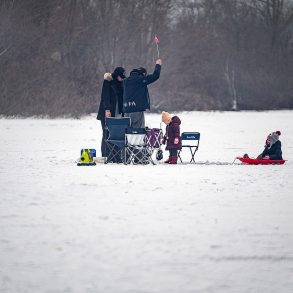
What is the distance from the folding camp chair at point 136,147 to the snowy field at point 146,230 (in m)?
0.80

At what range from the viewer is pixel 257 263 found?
5453 millimetres

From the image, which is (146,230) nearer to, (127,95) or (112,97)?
(127,95)

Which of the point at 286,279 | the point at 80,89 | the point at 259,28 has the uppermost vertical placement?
the point at 259,28

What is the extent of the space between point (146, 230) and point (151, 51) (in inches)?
1915

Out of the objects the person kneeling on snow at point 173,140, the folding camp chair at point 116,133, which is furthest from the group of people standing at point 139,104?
the folding camp chair at point 116,133

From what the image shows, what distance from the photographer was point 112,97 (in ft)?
44.9

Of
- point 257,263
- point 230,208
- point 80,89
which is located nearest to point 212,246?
point 257,263

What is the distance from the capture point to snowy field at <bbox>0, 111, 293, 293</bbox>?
5008mm

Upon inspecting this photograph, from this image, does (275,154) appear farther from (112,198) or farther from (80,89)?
(80,89)

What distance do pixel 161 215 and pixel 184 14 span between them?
184 ft

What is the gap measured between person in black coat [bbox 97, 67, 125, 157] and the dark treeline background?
74.2 ft

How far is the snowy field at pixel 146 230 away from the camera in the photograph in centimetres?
501

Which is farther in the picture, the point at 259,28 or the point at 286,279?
the point at 259,28

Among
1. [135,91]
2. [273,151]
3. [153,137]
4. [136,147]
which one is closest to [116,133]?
[136,147]
